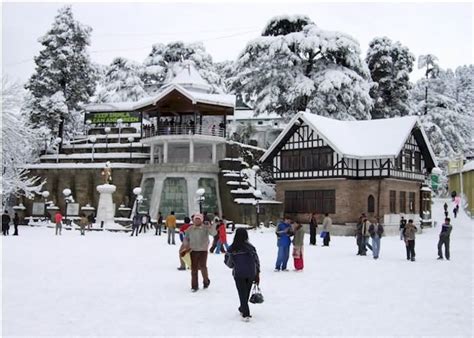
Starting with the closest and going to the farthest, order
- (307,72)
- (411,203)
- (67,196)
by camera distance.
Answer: (411,203), (67,196), (307,72)

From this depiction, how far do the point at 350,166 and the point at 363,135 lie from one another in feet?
10.1

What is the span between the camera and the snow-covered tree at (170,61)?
64625mm

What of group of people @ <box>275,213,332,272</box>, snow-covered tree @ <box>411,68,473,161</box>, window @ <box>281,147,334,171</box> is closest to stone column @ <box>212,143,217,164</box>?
window @ <box>281,147,334,171</box>

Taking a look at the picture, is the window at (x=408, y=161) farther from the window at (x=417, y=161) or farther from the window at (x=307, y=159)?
the window at (x=307, y=159)

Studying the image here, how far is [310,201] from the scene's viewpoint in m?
36.0

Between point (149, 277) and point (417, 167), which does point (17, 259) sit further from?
point (417, 167)

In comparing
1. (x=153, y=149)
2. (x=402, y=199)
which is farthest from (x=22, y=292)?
(x=153, y=149)

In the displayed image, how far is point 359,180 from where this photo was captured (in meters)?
34.5

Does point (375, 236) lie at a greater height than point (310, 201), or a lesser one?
lesser

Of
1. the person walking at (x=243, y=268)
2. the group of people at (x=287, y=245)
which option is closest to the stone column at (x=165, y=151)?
the group of people at (x=287, y=245)

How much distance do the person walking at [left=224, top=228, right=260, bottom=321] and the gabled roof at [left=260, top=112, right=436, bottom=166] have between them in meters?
25.1

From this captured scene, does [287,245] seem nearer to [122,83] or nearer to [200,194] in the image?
[200,194]

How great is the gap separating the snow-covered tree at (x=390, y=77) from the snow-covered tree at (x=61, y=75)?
26761 millimetres

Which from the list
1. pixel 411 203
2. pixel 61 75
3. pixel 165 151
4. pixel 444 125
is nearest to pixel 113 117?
pixel 61 75
